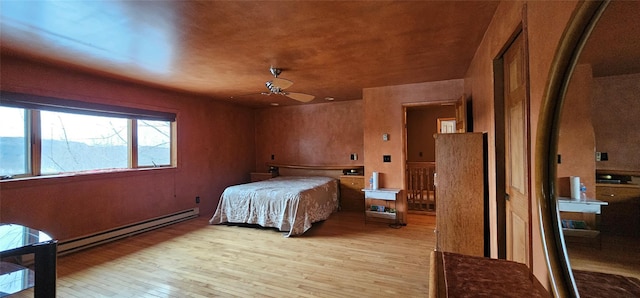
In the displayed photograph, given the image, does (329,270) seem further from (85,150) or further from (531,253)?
(85,150)

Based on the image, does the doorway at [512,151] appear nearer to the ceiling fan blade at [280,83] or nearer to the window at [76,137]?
the ceiling fan blade at [280,83]

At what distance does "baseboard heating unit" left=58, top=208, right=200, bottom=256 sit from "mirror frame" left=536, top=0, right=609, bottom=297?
15.2 feet

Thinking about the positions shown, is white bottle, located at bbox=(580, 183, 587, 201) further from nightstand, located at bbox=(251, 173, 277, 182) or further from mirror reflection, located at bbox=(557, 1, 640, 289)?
nightstand, located at bbox=(251, 173, 277, 182)

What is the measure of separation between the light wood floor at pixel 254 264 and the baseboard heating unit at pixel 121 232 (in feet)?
0.41

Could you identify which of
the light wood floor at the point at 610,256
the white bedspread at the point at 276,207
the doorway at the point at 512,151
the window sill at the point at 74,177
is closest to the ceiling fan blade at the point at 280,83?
the white bedspread at the point at 276,207

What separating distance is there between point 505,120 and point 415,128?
553cm

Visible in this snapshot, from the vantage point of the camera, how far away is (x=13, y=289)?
1.76 metres

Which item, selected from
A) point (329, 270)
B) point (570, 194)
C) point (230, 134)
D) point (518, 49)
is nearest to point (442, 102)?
point (518, 49)

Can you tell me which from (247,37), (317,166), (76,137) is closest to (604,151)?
(247,37)

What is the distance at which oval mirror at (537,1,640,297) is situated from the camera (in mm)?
523

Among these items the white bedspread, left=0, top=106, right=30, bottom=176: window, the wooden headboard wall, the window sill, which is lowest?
the white bedspread

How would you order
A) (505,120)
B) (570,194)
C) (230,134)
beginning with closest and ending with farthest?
(570,194) → (505,120) → (230,134)

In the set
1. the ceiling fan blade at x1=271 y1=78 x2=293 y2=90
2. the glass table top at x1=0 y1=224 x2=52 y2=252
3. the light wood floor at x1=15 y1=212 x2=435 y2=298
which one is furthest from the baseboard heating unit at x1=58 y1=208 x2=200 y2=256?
the ceiling fan blade at x1=271 y1=78 x2=293 y2=90

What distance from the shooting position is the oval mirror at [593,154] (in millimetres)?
523
